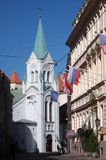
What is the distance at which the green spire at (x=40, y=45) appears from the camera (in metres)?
126

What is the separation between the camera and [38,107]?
12188cm

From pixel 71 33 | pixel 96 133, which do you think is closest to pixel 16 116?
pixel 71 33

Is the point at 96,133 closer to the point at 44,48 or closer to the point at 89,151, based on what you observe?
the point at 89,151

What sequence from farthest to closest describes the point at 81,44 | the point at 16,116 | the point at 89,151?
1. the point at 16,116
2. the point at 81,44
3. the point at 89,151

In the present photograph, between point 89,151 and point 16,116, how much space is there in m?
80.1

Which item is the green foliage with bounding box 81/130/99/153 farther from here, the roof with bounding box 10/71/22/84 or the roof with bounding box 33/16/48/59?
the roof with bounding box 10/71/22/84

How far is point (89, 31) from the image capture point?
180ft

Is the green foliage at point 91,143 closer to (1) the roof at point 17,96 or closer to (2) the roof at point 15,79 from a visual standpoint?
(1) the roof at point 17,96

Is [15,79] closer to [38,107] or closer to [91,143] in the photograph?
[38,107]

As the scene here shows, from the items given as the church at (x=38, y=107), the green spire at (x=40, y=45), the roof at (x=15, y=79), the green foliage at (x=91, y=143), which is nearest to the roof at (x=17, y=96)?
the church at (x=38, y=107)

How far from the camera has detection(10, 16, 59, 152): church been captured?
12019cm

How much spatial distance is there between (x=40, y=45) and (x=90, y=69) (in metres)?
74.2

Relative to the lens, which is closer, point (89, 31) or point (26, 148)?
point (89, 31)

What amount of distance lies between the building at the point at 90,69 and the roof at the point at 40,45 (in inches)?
2319
